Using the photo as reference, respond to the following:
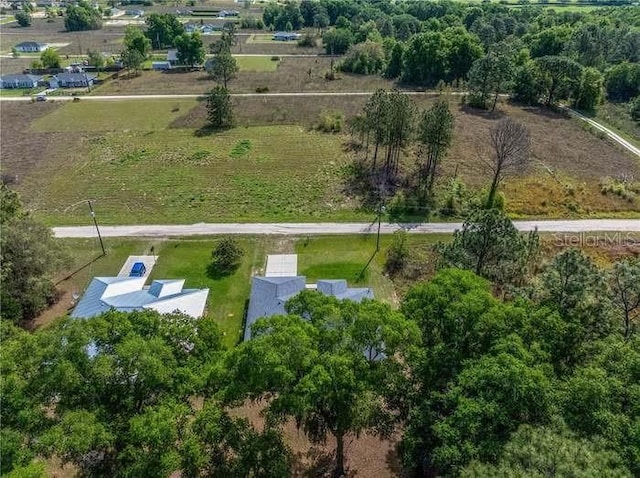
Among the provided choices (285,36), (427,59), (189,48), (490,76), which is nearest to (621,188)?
(490,76)

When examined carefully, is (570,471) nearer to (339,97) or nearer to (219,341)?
(219,341)

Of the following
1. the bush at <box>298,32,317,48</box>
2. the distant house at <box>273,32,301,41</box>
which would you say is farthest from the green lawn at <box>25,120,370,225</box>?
the distant house at <box>273,32,301,41</box>

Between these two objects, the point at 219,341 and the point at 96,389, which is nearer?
the point at 96,389

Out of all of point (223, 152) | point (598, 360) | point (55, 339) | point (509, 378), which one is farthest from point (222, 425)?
point (223, 152)

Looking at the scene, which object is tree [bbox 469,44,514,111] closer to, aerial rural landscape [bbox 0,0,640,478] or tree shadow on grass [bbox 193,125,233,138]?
aerial rural landscape [bbox 0,0,640,478]

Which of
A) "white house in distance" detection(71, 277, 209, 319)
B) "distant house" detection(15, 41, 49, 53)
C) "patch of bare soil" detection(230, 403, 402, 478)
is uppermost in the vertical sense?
"distant house" detection(15, 41, 49, 53)

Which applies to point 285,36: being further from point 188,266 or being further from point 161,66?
point 188,266

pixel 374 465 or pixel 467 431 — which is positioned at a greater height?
pixel 467 431
